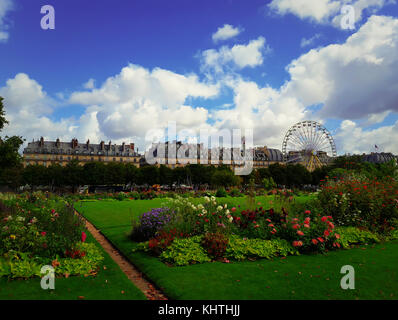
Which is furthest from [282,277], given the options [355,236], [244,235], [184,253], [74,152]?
[74,152]

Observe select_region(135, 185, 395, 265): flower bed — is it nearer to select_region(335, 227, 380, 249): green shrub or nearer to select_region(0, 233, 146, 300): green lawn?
select_region(335, 227, 380, 249): green shrub

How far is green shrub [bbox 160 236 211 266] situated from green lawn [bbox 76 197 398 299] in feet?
1.03

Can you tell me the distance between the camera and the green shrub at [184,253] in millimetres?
8508

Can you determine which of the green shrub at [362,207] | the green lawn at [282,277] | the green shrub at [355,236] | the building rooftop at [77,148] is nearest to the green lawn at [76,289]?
the green lawn at [282,277]

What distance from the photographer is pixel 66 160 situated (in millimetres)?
96812

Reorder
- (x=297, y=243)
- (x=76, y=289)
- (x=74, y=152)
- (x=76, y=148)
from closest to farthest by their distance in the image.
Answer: (x=76, y=289)
(x=297, y=243)
(x=74, y=152)
(x=76, y=148)

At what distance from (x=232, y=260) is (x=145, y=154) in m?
110

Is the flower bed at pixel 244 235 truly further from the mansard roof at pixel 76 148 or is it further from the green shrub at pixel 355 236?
the mansard roof at pixel 76 148

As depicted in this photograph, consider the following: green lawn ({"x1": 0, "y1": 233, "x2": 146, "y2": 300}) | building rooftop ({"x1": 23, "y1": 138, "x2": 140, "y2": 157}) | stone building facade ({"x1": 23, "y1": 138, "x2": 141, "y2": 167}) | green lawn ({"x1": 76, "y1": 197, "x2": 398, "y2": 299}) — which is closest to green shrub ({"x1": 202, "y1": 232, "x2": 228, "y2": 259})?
green lawn ({"x1": 76, "y1": 197, "x2": 398, "y2": 299})

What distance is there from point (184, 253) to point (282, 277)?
116 inches

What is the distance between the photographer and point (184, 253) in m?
8.88

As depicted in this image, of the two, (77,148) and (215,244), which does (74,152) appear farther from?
(215,244)

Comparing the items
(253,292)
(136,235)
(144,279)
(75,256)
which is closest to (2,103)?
(136,235)

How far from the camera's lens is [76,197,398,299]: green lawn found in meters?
6.34
